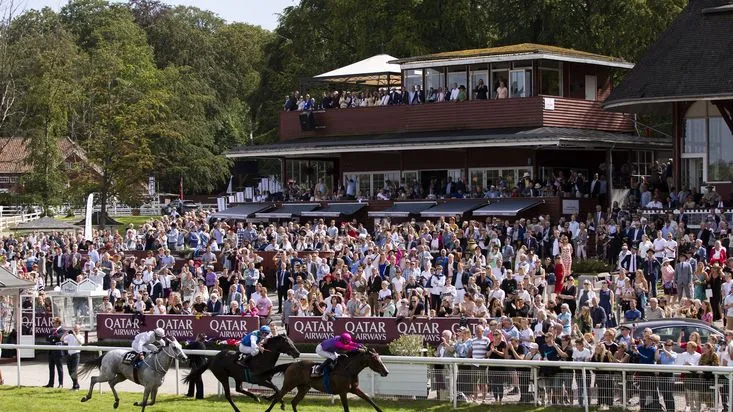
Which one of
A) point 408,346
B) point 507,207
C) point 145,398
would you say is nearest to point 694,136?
point 507,207

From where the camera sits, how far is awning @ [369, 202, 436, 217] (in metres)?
37.8

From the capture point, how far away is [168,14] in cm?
8481

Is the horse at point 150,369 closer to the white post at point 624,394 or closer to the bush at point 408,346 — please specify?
the bush at point 408,346

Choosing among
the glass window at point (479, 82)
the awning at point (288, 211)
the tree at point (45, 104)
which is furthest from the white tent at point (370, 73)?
the tree at point (45, 104)

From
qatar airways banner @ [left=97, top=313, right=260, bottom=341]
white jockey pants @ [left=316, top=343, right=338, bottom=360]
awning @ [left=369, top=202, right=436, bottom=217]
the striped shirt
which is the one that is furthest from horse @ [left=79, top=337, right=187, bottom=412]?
awning @ [left=369, top=202, right=436, bottom=217]

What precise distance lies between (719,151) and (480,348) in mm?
17408

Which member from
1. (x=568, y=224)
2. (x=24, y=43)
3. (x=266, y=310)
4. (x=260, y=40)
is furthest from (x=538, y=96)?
(x=260, y=40)

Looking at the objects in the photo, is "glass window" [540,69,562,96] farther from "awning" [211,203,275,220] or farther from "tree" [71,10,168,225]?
"tree" [71,10,168,225]

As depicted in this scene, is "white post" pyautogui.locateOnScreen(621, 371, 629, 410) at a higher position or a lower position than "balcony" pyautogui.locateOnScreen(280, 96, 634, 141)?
lower

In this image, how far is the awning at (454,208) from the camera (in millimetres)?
35938

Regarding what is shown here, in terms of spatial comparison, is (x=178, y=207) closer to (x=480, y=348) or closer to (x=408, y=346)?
(x=408, y=346)

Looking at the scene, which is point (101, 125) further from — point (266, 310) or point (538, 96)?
point (266, 310)

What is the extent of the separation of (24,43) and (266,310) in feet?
172

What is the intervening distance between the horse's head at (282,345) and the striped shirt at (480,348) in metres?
2.74
